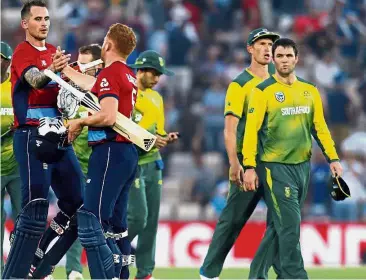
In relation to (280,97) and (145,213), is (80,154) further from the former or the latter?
(280,97)

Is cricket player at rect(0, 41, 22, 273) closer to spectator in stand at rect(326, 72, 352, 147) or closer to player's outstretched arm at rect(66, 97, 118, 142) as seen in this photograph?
player's outstretched arm at rect(66, 97, 118, 142)

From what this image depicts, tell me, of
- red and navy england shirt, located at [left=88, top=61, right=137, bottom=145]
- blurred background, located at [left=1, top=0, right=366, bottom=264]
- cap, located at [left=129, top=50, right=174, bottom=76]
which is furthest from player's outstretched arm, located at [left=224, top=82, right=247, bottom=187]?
blurred background, located at [left=1, top=0, right=366, bottom=264]

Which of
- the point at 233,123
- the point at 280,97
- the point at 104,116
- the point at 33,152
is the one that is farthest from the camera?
the point at 233,123

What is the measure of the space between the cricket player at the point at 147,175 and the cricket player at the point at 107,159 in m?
2.48

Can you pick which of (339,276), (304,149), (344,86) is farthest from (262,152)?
(344,86)

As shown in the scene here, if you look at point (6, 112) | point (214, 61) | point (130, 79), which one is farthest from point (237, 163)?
point (214, 61)

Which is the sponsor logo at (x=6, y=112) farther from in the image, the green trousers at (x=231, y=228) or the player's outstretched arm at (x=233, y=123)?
the green trousers at (x=231, y=228)

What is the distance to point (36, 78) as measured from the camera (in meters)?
10.1

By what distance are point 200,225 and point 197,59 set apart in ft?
19.0

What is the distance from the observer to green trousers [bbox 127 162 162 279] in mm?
12820

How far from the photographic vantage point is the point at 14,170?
1248 centimetres

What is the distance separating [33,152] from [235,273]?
5437mm

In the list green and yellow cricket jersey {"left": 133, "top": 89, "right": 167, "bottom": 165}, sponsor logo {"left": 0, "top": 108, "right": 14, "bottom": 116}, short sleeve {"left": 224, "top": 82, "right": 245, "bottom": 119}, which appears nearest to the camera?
short sleeve {"left": 224, "top": 82, "right": 245, "bottom": 119}

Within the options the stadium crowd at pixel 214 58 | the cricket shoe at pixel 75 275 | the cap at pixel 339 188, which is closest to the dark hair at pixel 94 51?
the cricket shoe at pixel 75 275
